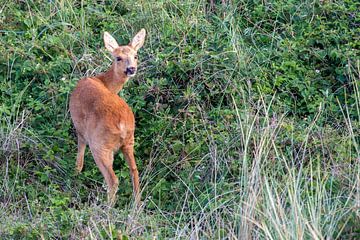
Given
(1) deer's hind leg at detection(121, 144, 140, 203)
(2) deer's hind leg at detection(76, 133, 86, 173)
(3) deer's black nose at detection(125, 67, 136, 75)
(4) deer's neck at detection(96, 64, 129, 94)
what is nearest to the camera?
(1) deer's hind leg at detection(121, 144, 140, 203)

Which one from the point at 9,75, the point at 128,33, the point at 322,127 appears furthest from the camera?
the point at 128,33

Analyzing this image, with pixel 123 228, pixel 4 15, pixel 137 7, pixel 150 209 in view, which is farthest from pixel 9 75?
pixel 123 228

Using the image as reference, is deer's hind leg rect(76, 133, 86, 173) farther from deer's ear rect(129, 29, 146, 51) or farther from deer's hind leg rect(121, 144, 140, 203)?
deer's ear rect(129, 29, 146, 51)

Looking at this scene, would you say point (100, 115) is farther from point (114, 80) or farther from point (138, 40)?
point (138, 40)

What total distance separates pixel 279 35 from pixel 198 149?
223cm

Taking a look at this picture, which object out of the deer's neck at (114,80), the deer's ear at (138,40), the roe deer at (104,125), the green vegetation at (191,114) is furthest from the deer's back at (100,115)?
the deer's ear at (138,40)

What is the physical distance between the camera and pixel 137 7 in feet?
33.5

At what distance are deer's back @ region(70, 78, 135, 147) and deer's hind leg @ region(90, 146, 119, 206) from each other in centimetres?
10

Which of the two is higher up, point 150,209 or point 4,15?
point 4,15

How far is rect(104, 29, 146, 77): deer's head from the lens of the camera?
8.70 metres

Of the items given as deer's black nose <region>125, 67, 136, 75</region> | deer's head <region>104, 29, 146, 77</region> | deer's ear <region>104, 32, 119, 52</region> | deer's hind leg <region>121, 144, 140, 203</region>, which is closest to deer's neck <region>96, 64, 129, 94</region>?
deer's head <region>104, 29, 146, 77</region>

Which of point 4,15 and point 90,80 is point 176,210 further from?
point 4,15

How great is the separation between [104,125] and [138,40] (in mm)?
1397

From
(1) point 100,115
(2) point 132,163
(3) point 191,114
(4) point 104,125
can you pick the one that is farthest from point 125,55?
(2) point 132,163
